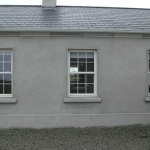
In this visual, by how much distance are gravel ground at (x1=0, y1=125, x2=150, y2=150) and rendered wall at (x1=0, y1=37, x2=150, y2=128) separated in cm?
36

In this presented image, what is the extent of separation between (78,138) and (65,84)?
2.12m

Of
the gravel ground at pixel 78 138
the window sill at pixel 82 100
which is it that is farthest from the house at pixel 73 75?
the gravel ground at pixel 78 138

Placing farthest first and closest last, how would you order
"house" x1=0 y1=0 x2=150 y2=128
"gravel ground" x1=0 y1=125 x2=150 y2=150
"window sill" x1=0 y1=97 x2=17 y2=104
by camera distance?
1. "house" x1=0 y1=0 x2=150 y2=128
2. "window sill" x1=0 y1=97 x2=17 y2=104
3. "gravel ground" x1=0 y1=125 x2=150 y2=150

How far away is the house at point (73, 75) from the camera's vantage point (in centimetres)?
788

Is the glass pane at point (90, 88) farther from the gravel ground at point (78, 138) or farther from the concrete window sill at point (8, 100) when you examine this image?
the concrete window sill at point (8, 100)

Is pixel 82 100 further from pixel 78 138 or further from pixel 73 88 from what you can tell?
pixel 78 138

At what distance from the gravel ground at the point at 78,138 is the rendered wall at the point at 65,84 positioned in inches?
14.1

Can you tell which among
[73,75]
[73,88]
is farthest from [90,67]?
[73,88]

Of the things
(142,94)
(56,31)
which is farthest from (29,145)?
(142,94)

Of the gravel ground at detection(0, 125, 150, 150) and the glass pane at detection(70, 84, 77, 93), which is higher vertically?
the glass pane at detection(70, 84, 77, 93)

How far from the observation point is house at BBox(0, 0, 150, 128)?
7879mm

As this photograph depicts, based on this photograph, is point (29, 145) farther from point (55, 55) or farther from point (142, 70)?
point (142, 70)

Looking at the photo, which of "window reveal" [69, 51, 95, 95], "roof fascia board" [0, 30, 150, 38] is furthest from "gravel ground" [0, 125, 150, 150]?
"roof fascia board" [0, 30, 150, 38]

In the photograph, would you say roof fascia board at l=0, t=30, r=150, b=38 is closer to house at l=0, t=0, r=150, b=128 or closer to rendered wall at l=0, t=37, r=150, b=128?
house at l=0, t=0, r=150, b=128
